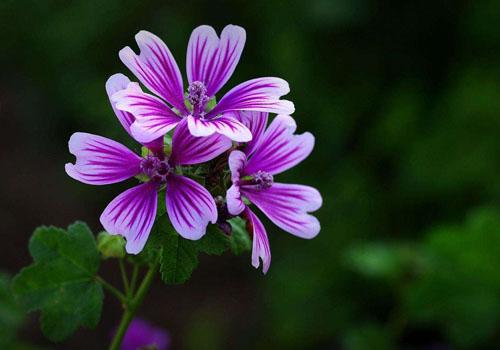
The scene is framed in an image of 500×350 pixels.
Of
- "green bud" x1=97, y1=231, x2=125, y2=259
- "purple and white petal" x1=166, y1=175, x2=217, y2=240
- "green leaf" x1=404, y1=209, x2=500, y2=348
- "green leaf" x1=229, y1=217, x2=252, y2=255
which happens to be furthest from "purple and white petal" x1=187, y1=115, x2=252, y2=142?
"green leaf" x1=404, y1=209, x2=500, y2=348

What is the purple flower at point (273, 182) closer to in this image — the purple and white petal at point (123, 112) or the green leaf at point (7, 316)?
the purple and white petal at point (123, 112)

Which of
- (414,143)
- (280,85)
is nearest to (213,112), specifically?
(280,85)

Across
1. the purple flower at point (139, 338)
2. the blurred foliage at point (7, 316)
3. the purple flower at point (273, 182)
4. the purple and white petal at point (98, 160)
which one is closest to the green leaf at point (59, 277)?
the purple and white petal at point (98, 160)

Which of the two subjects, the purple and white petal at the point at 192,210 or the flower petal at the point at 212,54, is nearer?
the purple and white petal at the point at 192,210

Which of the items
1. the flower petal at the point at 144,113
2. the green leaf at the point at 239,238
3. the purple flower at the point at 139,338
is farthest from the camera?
the purple flower at the point at 139,338

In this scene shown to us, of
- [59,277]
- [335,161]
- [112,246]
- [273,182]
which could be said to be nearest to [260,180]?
[273,182]

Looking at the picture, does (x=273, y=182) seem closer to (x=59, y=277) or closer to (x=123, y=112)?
(x=123, y=112)
